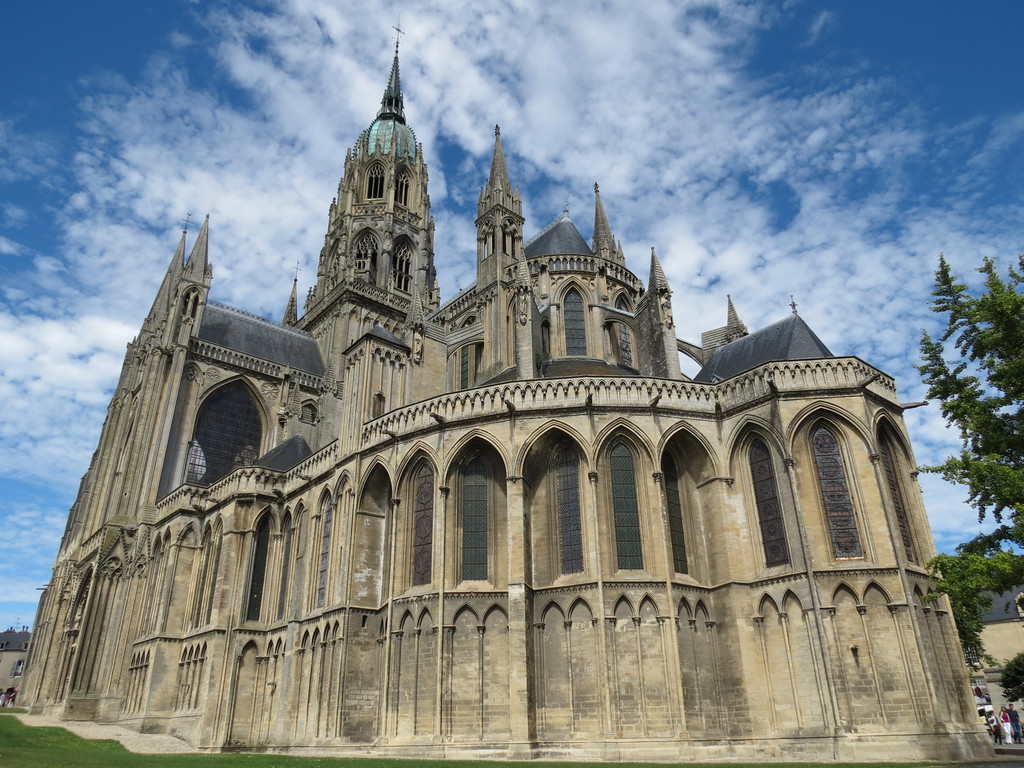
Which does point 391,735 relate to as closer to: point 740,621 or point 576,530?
point 576,530

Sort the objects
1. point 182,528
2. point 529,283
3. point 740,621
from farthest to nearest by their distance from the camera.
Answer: point 182,528, point 529,283, point 740,621

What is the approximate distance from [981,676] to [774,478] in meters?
35.1

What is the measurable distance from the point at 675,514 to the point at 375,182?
3930 cm

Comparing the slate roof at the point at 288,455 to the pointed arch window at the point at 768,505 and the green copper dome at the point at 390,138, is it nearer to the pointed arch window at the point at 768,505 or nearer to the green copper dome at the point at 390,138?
the pointed arch window at the point at 768,505

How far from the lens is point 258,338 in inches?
1644

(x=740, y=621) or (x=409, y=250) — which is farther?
(x=409, y=250)

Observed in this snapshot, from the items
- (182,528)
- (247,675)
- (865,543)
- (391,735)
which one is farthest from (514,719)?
(182,528)

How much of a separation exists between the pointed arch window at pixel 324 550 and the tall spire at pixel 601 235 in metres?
14.7

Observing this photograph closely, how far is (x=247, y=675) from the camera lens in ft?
85.2

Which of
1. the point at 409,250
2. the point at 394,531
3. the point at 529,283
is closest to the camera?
the point at 394,531

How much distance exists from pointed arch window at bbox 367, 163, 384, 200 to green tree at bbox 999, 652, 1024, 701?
44.0m

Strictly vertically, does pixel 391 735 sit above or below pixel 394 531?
below

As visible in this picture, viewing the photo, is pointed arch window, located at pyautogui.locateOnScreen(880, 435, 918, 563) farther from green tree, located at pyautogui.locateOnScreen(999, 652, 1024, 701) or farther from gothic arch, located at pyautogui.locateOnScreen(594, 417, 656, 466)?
green tree, located at pyautogui.locateOnScreen(999, 652, 1024, 701)

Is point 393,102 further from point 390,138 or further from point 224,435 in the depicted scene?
point 224,435
